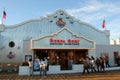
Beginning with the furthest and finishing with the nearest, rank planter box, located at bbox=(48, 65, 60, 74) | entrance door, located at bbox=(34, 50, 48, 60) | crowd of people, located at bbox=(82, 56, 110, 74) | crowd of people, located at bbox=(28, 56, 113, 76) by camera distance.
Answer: entrance door, located at bbox=(34, 50, 48, 60) → planter box, located at bbox=(48, 65, 60, 74) → crowd of people, located at bbox=(82, 56, 110, 74) → crowd of people, located at bbox=(28, 56, 113, 76)

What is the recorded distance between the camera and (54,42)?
2369 centimetres

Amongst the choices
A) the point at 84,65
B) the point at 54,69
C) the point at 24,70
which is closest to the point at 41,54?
the point at 54,69

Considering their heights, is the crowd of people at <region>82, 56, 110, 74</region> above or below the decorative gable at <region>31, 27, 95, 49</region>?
below

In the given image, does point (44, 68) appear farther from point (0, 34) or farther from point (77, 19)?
point (77, 19)

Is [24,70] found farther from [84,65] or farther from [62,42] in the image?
[84,65]

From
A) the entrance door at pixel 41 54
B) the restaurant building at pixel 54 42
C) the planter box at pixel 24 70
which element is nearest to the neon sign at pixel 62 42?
the restaurant building at pixel 54 42

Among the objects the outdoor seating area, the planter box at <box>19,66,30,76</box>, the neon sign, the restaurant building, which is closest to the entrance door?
the restaurant building

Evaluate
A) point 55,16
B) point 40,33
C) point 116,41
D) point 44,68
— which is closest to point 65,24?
point 55,16

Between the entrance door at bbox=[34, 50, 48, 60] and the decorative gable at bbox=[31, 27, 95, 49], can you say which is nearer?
the decorative gable at bbox=[31, 27, 95, 49]

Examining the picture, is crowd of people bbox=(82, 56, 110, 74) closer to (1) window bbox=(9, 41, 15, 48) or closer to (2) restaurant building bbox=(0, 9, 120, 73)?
(2) restaurant building bbox=(0, 9, 120, 73)

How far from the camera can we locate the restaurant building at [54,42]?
2361 centimetres

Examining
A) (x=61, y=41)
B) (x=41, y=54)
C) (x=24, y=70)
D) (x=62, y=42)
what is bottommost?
(x=24, y=70)

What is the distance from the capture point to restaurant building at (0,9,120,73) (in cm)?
2361

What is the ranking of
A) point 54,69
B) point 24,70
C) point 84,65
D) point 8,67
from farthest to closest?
point 8,67 → point 54,69 → point 24,70 → point 84,65
